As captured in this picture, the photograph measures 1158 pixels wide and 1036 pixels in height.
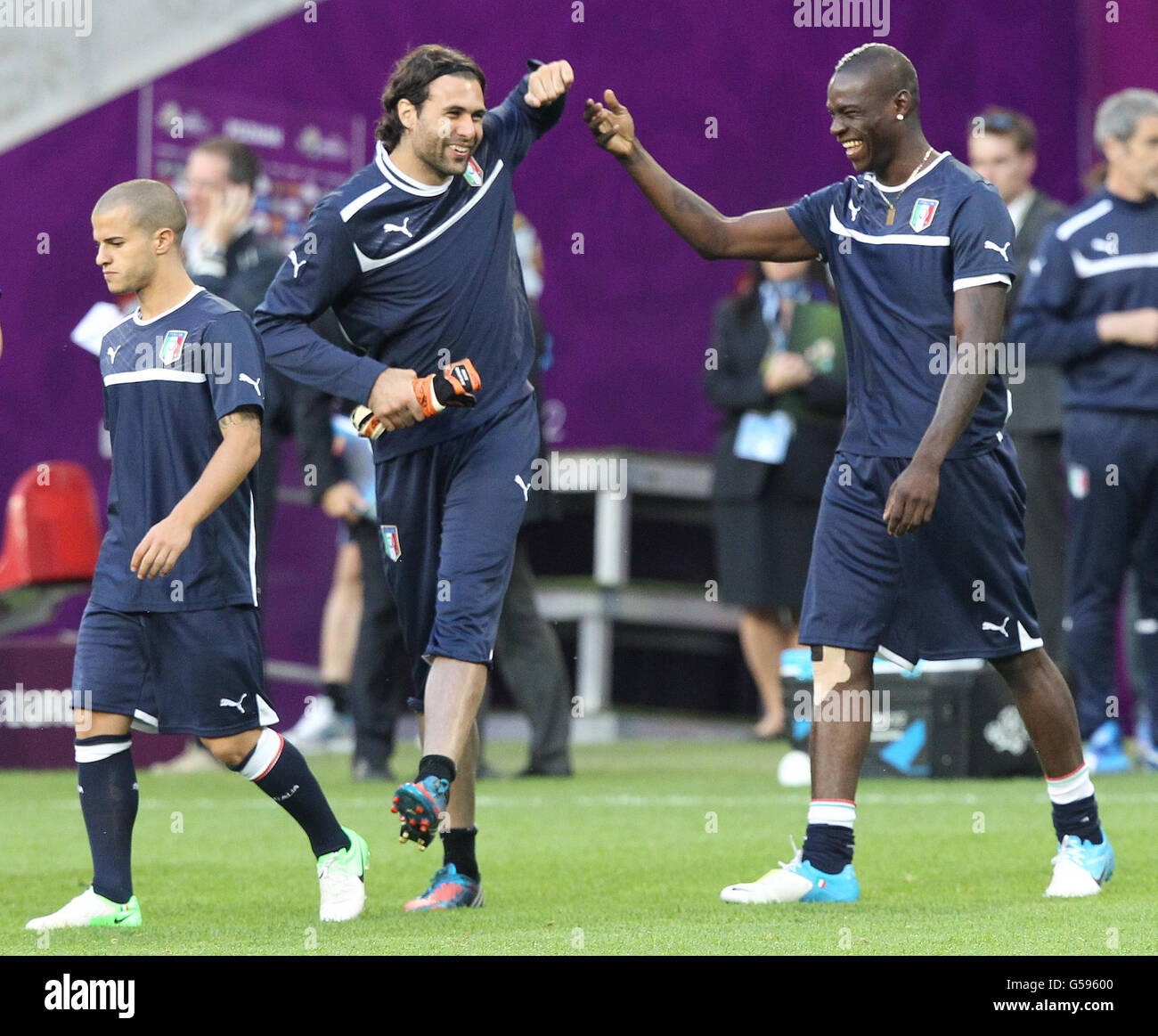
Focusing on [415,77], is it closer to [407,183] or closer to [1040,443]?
[407,183]

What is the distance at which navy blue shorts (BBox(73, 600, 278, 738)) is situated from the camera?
15.5ft

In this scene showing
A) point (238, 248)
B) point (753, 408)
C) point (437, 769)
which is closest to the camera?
point (437, 769)

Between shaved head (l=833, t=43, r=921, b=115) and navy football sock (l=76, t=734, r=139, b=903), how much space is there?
91.9 inches

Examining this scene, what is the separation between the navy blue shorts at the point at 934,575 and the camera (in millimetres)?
5184

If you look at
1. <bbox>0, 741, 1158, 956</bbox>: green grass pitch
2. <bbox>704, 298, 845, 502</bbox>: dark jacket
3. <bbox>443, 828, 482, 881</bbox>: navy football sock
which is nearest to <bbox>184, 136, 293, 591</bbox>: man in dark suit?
<bbox>0, 741, 1158, 956</bbox>: green grass pitch

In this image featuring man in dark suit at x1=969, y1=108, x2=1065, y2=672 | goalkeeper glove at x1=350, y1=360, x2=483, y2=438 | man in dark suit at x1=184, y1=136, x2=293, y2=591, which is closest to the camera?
goalkeeper glove at x1=350, y1=360, x2=483, y2=438

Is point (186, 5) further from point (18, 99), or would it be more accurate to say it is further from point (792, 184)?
point (792, 184)

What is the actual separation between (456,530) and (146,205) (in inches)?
40.8

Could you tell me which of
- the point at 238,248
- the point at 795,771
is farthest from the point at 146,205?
the point at 795,771

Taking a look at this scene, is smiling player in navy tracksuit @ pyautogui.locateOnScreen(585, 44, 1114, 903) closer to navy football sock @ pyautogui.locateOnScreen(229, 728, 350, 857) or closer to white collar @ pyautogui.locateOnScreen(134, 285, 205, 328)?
navy football sock @ pyautogui.locateOnScreen(229, 728, 350, 857)

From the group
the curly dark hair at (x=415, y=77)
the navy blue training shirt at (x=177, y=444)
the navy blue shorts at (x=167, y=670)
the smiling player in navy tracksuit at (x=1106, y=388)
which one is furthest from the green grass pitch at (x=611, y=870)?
the curly dark hair at (x=415, y=77)

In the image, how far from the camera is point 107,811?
4789 mm
